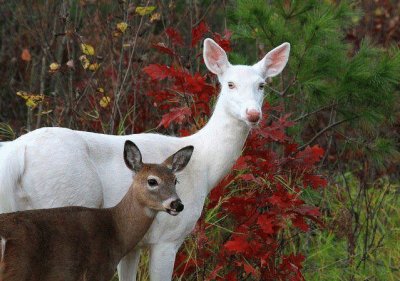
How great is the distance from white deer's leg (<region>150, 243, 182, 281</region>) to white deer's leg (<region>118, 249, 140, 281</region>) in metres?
0.18

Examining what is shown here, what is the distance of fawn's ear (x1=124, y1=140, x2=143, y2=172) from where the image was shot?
5883mm

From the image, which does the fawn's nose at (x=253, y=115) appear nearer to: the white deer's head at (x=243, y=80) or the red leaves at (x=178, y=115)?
the white deer's head at (x=243, y=80)

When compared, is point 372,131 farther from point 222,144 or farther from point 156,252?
point 156,252

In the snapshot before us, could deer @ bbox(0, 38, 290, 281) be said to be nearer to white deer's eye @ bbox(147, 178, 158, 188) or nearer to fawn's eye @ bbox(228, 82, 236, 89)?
fawn's eye @ bbox(228, 82, 236, 89)

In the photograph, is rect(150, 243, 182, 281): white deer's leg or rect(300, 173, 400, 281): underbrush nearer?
rect(150, 243, 182, 281): white deer's leg

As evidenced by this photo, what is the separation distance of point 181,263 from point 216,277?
0.90ft

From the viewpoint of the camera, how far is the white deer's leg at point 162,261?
20.7 feet

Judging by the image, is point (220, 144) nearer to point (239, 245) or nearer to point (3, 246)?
→ point (239, 245)

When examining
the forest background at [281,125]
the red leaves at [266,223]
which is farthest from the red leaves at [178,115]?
the red leaves at [266,223]

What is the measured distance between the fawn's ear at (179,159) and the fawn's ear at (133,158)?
0.52 feet

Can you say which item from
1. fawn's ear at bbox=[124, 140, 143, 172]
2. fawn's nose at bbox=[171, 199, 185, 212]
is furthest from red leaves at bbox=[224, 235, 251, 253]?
fawn's nose at bbox=[171, 199, 185, 212]

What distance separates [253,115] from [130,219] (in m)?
0.94

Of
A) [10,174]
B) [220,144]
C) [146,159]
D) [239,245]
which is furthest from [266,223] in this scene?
[10,174]

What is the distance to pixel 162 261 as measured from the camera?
20.7 feet
